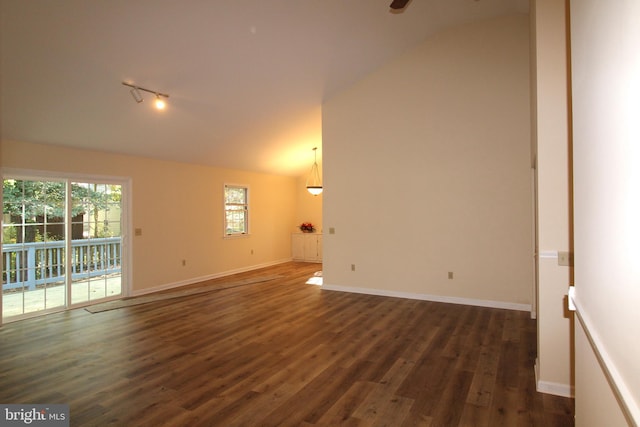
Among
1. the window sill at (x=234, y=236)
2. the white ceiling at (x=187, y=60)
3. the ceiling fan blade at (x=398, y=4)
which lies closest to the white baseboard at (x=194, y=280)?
the window sill at (x=234, y=236)

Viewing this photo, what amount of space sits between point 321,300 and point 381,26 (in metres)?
4.07

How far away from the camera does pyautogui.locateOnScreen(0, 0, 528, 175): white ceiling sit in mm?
3402

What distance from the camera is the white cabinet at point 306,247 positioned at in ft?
32.8

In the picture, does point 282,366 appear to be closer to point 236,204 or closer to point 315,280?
point 315,280

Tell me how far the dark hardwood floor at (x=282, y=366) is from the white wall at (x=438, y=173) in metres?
0.72

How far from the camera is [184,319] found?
4.80m

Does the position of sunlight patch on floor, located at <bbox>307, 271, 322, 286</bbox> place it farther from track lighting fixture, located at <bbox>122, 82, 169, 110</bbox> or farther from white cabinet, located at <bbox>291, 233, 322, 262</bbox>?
track lighting fixture, located at <bbox>122, 82, 169, 110</bbox>

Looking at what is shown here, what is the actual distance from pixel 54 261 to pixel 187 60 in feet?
11.4

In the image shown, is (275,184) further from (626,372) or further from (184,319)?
(626,372)

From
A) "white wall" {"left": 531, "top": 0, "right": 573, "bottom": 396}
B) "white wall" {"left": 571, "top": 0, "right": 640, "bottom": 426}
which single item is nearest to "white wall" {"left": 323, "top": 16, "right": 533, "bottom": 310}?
"white wall" {"left": 531, "top": 0, "right": 573, "bottom": 396}

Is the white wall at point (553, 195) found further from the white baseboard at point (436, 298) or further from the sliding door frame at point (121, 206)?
the sliding door frame at point (121, 206)

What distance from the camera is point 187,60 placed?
13.8ft

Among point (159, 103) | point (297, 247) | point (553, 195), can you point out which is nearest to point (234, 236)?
point (297, 247)

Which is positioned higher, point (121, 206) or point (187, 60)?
point (187, 60)
